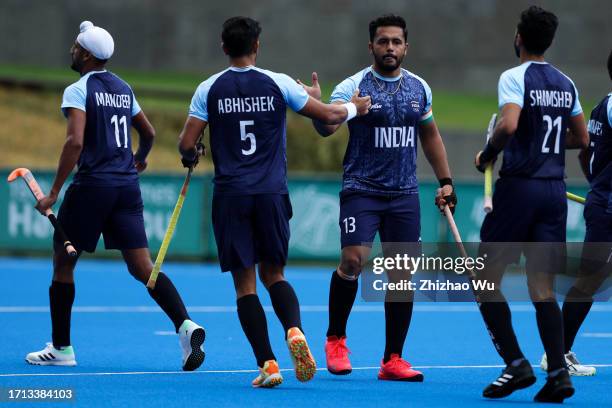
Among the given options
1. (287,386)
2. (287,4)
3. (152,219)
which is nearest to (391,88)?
(287,386)

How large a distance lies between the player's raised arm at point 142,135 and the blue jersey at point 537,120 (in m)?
2.80

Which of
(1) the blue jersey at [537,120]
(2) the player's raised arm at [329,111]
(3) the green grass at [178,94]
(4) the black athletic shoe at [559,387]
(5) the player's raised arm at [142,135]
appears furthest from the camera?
(3) the green grass at [178,94]

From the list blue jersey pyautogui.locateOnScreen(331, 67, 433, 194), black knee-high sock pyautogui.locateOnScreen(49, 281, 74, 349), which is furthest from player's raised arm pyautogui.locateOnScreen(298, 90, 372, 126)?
black knee-high sock pyautogui.locateOnScreen(49, 281, 74, 349)

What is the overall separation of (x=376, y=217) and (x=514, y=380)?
1680mm

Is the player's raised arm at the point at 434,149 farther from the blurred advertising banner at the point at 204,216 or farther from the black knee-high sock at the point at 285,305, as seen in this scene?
the blurred advertising banner at the point at 204,216

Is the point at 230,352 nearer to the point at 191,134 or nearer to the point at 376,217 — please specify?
the point at 376,217

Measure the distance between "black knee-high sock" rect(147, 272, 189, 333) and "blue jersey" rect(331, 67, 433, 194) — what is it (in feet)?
4.63

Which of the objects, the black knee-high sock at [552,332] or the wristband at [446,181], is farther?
the wristband at [446,181]

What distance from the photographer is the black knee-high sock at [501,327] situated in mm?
7730

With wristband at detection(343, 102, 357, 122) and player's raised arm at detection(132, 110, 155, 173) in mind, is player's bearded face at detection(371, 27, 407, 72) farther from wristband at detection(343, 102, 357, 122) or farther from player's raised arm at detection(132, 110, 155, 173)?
player's raised arm at detection(132, 110, 155, 173)

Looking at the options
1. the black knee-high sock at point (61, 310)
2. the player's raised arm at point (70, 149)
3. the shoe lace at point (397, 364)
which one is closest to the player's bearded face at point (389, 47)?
the shoe lace at point (397, 364)

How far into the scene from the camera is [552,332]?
24.9 feet

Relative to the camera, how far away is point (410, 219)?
888 cm

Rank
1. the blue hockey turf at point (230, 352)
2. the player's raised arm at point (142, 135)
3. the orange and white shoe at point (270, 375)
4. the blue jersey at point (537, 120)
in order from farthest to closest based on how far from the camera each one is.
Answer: the player's raised arm at point (142, 135)
the orange and white shoe at point (270, 375)
the blue hockey turf at point (230, 352)
the blue jersey at point (537, 120)
